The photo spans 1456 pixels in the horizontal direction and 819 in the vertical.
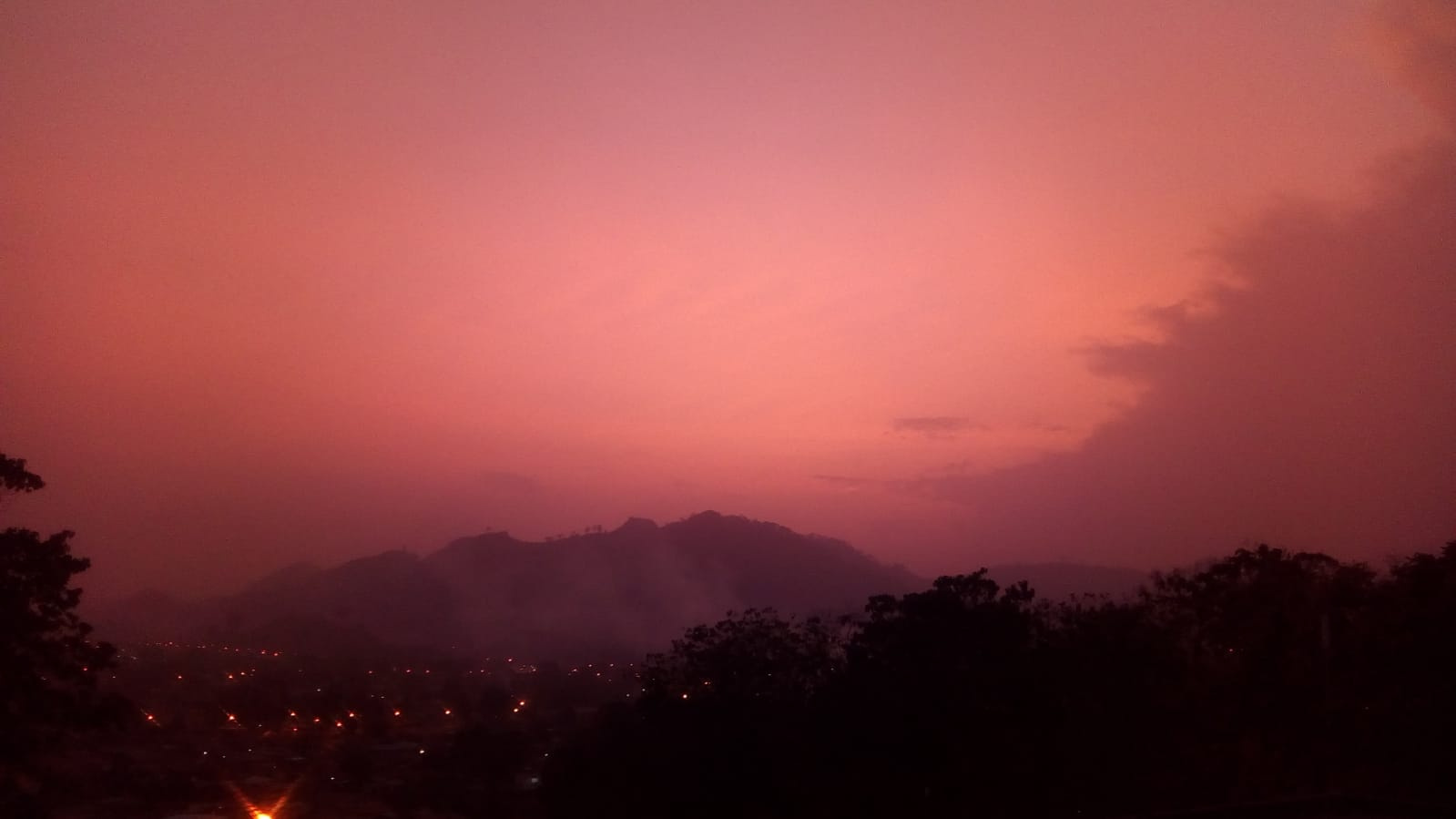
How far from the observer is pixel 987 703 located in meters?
16.0

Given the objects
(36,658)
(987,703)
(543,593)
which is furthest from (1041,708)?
(543,593)

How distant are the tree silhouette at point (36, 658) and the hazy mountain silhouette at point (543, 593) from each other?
269 feet

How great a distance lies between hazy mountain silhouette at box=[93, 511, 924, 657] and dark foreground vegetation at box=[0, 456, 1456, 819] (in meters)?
75.5

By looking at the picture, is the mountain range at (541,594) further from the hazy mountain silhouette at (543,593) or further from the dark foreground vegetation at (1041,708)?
the dark foreground vegetation at (1041,708)

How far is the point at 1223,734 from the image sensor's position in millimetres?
18484

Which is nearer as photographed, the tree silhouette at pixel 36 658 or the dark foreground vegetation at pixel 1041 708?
the tree silhouette at pixel 36 658

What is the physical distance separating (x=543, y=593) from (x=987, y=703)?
114 meters

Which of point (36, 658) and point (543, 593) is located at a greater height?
point (36, 658)

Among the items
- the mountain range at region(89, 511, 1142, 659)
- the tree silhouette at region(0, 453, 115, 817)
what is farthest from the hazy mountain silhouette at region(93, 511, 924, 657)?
the tree silhouette at region(0, 453, 115, 817)

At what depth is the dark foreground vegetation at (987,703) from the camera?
594 inches

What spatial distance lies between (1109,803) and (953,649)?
3439 mm

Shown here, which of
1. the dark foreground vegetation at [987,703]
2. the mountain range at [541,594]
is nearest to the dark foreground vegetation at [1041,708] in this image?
the dark foreground vegetation at [987,703]

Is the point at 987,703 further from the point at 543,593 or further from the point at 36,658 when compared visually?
the point at 543,593

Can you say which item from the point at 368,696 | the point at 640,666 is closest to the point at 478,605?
the point at 368,696
